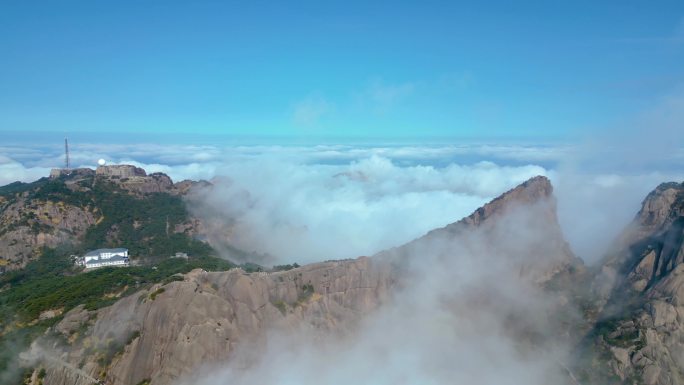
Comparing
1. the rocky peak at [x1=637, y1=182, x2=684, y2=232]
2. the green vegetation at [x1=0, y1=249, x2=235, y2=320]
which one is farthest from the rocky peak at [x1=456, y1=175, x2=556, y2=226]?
the green vegetation at [x1=0, y1=249, x2=235, y2=320]

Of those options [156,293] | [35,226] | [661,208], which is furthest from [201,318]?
[35,226]

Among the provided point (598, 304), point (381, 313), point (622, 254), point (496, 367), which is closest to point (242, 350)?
point (381, 313)

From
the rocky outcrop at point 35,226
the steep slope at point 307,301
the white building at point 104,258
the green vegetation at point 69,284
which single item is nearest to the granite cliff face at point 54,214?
the rocky outcrop at point 35,226

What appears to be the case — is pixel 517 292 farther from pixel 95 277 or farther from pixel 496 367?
pixel 95 277

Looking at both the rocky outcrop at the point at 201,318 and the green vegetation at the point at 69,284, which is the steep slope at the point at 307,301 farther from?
the green vegetation at the point at 69,284

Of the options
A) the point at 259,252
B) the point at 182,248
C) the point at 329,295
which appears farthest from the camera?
the point at 259,252
